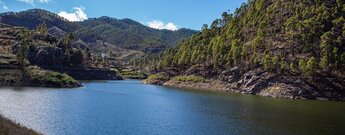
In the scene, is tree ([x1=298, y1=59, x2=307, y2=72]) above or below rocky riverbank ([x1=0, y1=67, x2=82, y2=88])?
above

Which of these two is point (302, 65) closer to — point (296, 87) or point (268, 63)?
point (296, 87)

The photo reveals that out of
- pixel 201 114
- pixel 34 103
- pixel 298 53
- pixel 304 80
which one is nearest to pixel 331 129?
pixel 201 114

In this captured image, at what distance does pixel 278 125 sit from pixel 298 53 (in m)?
119

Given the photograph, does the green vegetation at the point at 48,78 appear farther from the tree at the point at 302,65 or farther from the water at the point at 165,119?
the tree at the point at 302,65

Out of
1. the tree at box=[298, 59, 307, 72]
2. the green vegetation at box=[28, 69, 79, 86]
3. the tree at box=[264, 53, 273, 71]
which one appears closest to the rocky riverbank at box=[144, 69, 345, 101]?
the tree at box=[264, 53, 273, 71]

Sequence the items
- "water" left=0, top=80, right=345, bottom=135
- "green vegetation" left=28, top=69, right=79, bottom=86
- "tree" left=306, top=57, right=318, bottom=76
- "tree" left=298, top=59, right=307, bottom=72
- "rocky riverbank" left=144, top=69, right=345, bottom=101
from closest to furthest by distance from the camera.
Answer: "water" left=0, top=80, right=345, bottom=135
"rocky riverbank" left=144, top=69, right=345, bottom=101
"tree" left=306, top=57, right=318, bottom=76
"tree" left=298, top=59, right=307, bottom=72
"green vegetation" left=28, top=69, right=79, bottom=86

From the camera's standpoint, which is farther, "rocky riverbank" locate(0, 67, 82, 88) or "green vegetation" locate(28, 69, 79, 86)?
"green vegetation" locate(28, 69, 79, 86)

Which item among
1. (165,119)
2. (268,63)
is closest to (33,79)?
(165,119)

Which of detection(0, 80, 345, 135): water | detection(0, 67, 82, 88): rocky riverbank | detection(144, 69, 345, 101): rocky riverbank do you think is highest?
detection(144, 69, 345, 101): rocky riverbank

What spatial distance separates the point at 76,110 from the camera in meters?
98.0

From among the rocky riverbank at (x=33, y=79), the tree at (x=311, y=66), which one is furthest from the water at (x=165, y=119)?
the rocky riverbank at (x=33, y=79)

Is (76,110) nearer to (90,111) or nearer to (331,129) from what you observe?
(90,111)

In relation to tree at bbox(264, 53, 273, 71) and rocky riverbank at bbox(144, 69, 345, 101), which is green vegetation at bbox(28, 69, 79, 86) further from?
tree at bbox(264, 53, 273, 71)

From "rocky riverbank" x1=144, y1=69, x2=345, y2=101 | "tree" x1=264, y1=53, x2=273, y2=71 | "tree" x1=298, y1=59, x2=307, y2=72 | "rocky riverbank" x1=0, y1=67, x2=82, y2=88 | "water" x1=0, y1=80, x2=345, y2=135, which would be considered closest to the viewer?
"water" x1=0, y1=80, x2=345, y2=135
